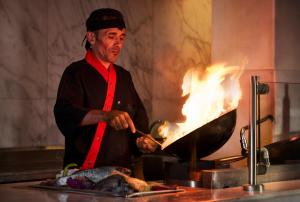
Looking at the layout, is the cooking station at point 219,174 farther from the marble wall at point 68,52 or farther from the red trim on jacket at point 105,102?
the marble wall at point 68,52

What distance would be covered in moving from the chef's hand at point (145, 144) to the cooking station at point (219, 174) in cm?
17

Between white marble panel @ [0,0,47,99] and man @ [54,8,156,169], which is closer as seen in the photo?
man @ [54,8,156,169]

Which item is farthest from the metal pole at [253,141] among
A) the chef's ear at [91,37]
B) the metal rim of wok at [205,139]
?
the chef's ear at [91,37]

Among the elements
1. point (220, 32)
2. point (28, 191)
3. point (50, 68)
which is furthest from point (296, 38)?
point (28, 191)

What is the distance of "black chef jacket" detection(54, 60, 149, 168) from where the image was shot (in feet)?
14.0

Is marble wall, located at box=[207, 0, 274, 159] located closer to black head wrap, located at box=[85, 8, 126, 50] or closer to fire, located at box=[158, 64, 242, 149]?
fire, located at box=[158, 64, 242, 149]

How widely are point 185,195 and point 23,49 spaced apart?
10.8 feet

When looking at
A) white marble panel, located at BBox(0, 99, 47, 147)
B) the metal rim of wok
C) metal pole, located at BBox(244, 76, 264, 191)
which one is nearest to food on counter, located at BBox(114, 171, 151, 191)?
the metal rim of wok

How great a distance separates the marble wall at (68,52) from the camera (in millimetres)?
6328

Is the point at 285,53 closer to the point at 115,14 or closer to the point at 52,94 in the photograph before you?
the point at 115,14

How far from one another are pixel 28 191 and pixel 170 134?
35.6 inches

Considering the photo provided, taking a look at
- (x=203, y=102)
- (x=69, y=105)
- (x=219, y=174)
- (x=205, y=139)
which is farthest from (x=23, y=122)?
(x=219, y=174)

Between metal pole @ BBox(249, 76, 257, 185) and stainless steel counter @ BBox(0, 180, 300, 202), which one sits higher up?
metal pole @ BBox(249, 76, 257, 185)

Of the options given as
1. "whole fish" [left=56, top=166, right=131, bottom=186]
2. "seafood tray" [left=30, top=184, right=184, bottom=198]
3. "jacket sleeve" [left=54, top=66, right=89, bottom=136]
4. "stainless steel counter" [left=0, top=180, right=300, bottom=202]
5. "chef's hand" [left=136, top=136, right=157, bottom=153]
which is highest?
"jacket sleeve" [left=54, top=66, right=89, bottom=136]
